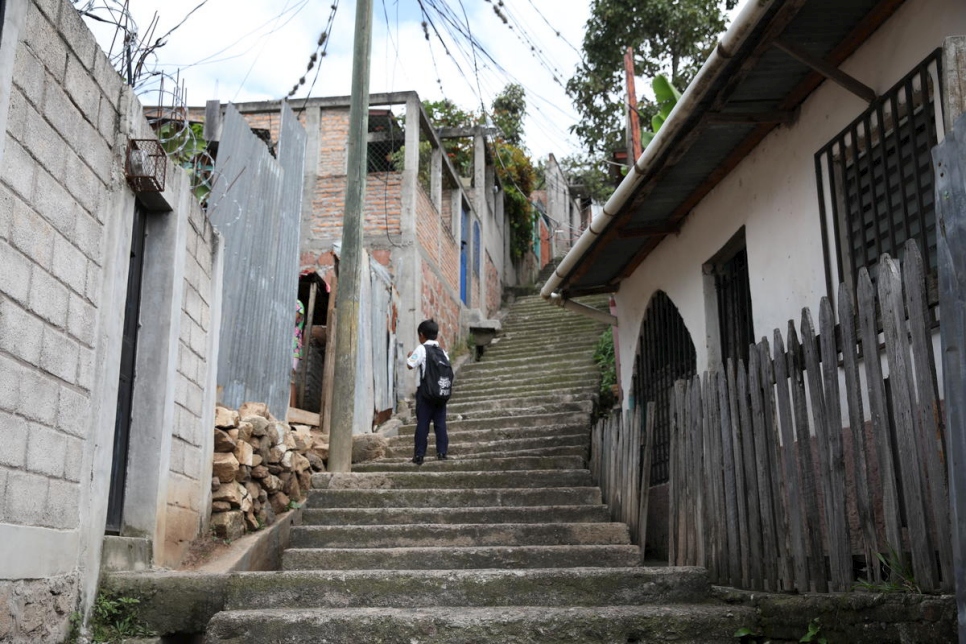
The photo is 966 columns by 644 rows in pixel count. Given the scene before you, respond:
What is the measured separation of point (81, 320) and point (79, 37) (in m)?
1.37

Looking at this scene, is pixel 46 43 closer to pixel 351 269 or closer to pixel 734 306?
pixel 351 269

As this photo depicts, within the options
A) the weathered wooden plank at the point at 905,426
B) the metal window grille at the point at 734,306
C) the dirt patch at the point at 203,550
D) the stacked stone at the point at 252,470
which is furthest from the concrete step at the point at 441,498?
the weathered wooden plank at the point at 905,426

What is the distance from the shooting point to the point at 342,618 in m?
4.35

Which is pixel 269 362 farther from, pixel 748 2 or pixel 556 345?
pixel 556 345

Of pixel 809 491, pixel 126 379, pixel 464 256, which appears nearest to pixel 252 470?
pixel 126 379

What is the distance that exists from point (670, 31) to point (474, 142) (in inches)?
159

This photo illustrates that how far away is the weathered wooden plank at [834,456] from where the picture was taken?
3.50m

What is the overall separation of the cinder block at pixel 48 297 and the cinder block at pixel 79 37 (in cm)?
115

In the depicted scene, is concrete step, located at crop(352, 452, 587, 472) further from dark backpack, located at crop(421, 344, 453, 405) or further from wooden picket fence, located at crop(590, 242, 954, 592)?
wooden picket fence, located at crop(590, 242, 954, 592)

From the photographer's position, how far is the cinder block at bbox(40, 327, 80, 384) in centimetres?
396

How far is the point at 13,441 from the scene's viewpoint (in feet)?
12.0

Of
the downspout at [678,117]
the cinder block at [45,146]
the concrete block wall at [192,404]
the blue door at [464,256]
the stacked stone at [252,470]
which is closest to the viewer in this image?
the cinder block at [45,146]

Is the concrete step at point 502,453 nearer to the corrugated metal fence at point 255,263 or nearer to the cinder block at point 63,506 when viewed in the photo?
the corrugated metal fence at point 255,263

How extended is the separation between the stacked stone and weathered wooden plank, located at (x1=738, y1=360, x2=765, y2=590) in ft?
11.5
